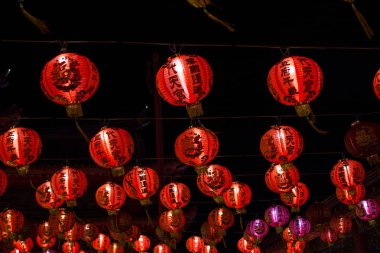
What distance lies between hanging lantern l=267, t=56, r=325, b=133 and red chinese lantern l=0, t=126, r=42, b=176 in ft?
11.4

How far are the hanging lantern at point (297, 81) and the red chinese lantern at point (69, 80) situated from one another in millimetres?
2141

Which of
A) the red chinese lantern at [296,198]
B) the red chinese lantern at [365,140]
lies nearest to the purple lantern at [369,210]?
the red chinese lantern at [296,198]

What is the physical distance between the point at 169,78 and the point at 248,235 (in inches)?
326

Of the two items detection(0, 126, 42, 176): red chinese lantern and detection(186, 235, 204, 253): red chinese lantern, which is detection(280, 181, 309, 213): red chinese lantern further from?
detection(0, 126, 42, 176): red chinese lantern

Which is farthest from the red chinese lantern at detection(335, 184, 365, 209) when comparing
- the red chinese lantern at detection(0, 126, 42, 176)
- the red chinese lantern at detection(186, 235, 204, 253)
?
the red chinese lantern at detection(0, 126, 42, 176)

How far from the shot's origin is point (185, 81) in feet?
20.8

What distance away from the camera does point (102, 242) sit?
1370 cm

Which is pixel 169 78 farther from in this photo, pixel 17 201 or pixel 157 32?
pixel 17 201

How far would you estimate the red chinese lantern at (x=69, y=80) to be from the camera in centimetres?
630

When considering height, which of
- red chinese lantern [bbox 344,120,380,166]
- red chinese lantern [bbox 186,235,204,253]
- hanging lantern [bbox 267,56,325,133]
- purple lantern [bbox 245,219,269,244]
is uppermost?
hanging lantern [bbox 267,56,325,133]

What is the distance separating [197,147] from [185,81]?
1.61m

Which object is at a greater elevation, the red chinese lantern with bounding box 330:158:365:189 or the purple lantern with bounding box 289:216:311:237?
the red chinese lantern with bounding box 330:158:365:189

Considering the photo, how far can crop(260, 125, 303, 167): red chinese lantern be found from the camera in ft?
26.0

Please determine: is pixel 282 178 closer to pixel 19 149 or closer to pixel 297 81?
pixel 297 81
